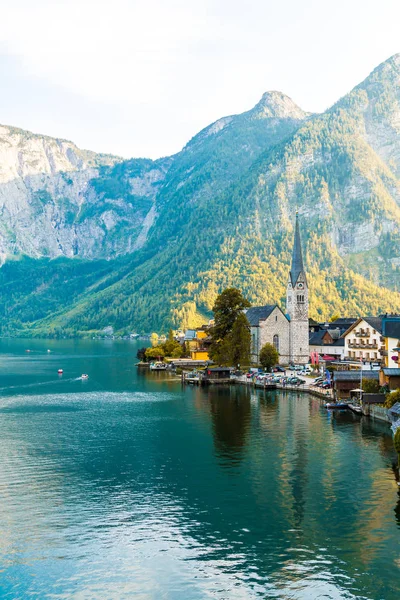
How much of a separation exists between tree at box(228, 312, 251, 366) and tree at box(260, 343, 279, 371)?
348 cm

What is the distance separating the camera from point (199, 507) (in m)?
46.1

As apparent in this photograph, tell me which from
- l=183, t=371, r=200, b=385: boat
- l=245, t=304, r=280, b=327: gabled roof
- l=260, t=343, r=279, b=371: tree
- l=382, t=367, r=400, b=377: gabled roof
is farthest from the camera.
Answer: l=245, t=304, r=280, b=327: gabled roof

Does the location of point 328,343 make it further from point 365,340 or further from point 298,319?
point 365,340

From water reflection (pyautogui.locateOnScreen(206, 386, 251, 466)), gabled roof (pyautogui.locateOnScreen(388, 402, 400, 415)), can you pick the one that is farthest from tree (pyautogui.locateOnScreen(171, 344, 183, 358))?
gabled roof (pyautogui.locateOnScreen(388, 402, 400, 415))

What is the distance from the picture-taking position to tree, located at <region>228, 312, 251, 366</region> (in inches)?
5405

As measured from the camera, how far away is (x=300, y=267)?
159 meters

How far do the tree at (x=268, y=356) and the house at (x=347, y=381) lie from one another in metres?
39.9

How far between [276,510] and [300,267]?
118m

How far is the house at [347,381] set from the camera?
96.9 metres

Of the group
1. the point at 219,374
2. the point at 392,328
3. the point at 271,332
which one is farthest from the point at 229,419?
the point at 271,332

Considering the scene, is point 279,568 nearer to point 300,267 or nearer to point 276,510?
point 276,510

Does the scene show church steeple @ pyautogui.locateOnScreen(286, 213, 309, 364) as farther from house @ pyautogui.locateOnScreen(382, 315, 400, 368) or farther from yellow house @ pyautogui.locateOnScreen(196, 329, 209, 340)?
house @ pyautogui.locateOnScreen(382, 315, 400, 368)

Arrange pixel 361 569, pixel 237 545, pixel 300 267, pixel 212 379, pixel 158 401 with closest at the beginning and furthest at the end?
1. pixel 361 569
2. pixel 237 545
3. pixel 158 401
4. pixel 212 379
5. pixel 300 267

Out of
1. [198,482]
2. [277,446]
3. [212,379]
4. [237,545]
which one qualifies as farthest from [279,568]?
[212,379]
